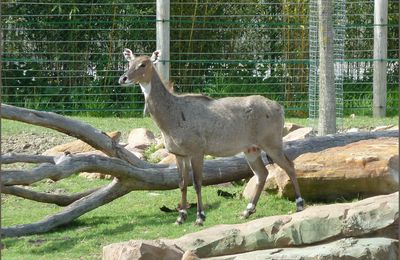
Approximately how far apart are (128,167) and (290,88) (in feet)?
25.6

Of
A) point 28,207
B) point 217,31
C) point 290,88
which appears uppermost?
point 217,31

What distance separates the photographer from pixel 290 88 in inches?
631

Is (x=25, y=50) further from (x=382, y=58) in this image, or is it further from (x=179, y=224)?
(x=179, y=224)

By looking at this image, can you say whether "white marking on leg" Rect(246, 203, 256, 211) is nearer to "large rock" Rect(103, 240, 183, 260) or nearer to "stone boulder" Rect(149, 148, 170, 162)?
"large rock" Rect(103, 240, 183, 260)

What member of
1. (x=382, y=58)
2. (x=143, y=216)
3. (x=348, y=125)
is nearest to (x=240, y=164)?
(x=143, y=216)

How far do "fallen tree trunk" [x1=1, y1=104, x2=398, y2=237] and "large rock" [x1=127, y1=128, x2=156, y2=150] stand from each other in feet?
8.49

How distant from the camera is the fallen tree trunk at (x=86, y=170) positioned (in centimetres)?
809

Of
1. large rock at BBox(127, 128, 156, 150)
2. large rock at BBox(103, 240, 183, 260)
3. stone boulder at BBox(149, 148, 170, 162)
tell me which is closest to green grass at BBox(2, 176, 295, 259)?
stone boulder at BBox(149, 148, 170, 162)

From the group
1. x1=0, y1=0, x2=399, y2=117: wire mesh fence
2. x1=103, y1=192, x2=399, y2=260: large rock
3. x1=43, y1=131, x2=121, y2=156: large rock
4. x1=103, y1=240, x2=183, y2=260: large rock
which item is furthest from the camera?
x1=0, y1=0, x2=399, y2=117: wire mesh fence

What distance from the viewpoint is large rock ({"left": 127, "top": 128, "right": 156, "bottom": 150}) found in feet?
39.3

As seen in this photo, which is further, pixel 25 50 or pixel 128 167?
pixel 25 50

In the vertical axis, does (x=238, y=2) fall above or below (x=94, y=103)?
above

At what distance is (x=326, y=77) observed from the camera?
1166 centimetres

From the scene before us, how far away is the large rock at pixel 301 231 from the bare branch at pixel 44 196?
8.69 feet
